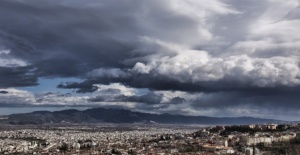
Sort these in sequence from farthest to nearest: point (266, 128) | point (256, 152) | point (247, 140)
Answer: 1. point (266, 128)
2. point (247, 140)
3. point (256, 152)

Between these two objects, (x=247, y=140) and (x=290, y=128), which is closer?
(x=247, y=140)

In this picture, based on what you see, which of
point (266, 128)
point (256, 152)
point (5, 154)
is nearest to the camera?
point (256, 152)

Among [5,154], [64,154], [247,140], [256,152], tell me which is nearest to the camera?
[256,152]

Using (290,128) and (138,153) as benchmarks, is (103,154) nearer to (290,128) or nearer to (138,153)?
(138,153)

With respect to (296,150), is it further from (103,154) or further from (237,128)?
(237,128)

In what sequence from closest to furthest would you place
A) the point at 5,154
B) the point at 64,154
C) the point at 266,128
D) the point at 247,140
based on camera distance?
the point at 64,154, the point at 5,154, the point at 247,140, the point at 266,128

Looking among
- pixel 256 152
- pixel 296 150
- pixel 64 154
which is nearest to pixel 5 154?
pixel 64 154

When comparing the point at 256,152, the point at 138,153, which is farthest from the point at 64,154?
the point at 256,152

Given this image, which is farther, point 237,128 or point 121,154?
point 237,128
